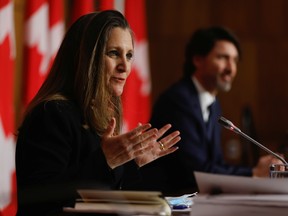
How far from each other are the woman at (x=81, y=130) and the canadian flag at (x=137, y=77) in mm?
1861

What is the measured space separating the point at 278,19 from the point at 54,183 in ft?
13.1

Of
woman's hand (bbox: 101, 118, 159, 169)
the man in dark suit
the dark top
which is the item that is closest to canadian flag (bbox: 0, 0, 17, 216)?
the man in dark suit

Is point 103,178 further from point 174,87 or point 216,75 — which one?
point 216,75

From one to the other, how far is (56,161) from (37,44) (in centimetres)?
179

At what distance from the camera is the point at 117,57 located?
227 cm

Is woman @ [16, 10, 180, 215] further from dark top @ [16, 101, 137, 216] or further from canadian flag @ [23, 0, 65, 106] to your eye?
canadian flag @ [23, 0, 65, 106]

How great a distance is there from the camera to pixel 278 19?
5488 mm

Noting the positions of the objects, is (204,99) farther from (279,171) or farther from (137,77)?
(279,171)

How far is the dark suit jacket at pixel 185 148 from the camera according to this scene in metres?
3.79

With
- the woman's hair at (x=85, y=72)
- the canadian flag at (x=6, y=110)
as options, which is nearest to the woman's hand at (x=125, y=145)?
the woman's hair at (x=85, y=72)

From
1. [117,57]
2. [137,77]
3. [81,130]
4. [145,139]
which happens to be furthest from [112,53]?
[137,77]

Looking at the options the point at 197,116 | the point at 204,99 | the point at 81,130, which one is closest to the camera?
the point at 81,130

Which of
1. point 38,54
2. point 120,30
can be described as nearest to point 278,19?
point 38,54

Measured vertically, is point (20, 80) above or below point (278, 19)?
below
